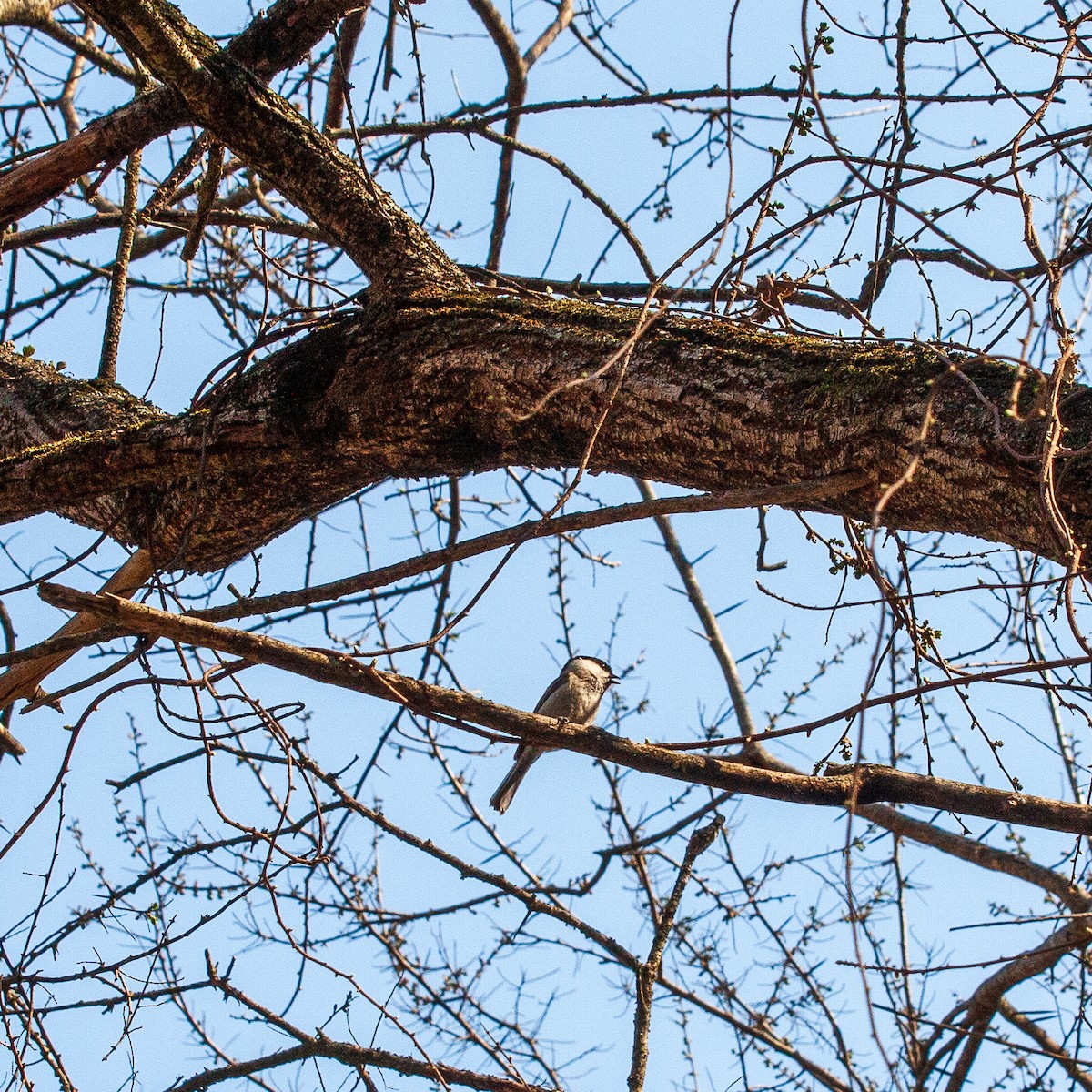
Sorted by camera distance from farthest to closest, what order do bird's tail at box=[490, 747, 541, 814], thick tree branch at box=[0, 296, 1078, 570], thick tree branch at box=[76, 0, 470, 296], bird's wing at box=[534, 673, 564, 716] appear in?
bird's wing at box=[534, 673, 564, 716], bird's tail at box=[490, 747, 541, 814], thick tree branch at box=[76, 0, 470, 296], thick tree branch at box=[0, 296, 1078, 570]

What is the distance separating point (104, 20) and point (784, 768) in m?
2.69

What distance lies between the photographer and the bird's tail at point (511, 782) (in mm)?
4434

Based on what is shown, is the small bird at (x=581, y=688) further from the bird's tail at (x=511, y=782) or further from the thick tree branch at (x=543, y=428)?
the thick tree branch at (x=543, y=428)

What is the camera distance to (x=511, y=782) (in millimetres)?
4496

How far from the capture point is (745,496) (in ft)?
5.01

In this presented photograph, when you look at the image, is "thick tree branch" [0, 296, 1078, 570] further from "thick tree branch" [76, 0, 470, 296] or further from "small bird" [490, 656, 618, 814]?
"small bird" [490, 656, 618, 814]

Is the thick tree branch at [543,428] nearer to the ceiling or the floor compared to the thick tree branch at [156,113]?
nearer to the floor

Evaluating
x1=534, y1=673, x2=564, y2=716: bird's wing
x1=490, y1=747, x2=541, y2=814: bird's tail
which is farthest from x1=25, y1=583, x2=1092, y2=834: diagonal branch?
x1=534, y1=673, x2=564, y2=716: bird's wing

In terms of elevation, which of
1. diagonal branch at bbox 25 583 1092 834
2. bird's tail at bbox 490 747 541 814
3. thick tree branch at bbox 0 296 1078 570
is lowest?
diagonal branch at bbox 25 583 1092 834

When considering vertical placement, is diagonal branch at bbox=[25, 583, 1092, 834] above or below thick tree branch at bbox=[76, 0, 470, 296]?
below

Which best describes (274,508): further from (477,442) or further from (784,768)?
(784,768)

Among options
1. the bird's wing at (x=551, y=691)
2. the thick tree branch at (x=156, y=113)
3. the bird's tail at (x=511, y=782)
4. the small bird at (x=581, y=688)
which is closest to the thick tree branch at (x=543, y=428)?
the thick tree branch at (x=156, y=113)

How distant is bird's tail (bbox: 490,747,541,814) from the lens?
14.5 ft

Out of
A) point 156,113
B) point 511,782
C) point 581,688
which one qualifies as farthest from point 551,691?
point 156,113
